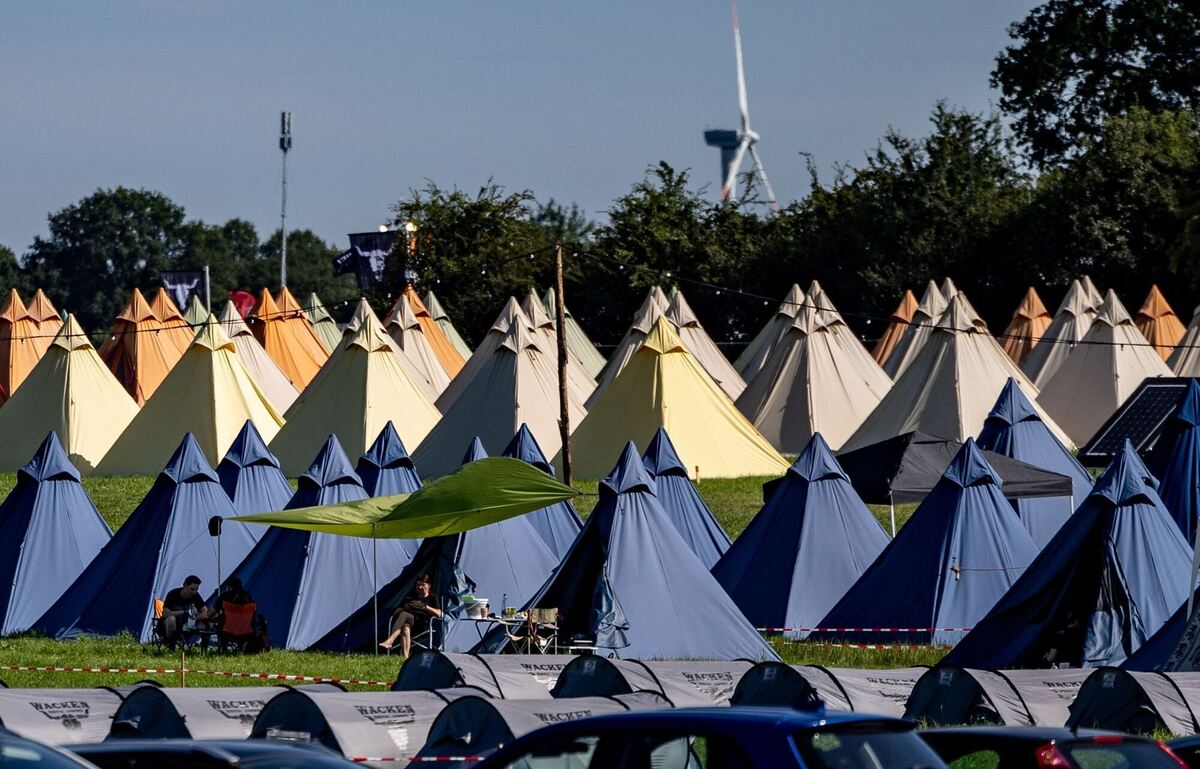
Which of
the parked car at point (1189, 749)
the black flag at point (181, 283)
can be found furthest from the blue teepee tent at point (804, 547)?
the black flag at point (181, 283)

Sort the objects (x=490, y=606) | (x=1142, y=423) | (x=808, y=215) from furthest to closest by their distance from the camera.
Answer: (x=808, y=215) → (x=1142, y=423) → (x=490, y=606)

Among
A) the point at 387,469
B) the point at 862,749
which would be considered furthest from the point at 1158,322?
the point at 862,749

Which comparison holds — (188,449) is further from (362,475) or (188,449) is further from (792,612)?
(792,612)

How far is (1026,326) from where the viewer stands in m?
49.6

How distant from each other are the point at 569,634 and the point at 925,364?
21279 millimetres

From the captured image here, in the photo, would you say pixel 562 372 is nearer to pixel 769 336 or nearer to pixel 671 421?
pixel 671 421

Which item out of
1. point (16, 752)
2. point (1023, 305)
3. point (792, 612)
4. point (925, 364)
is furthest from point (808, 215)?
point (16, 752)

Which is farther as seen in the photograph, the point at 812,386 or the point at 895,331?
the point at 895,331

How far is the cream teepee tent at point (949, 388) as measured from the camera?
124 feet

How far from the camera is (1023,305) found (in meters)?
50.0

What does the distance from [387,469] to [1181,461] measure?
10879 millimetres

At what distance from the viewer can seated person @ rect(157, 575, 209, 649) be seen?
20609mm

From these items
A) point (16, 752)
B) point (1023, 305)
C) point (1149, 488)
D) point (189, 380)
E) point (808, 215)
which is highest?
point (808, 215)

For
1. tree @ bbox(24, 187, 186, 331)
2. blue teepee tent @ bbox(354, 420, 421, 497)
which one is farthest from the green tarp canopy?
tree @ bbox(24, 187, 186, 331)
